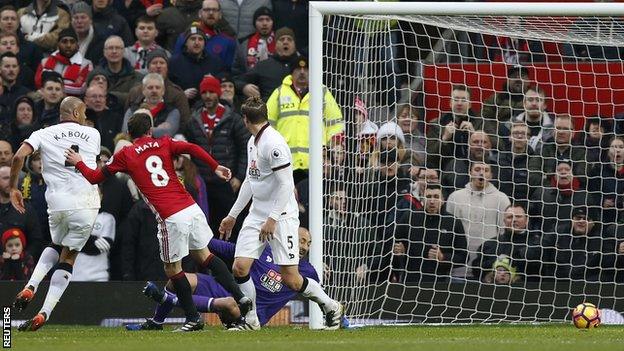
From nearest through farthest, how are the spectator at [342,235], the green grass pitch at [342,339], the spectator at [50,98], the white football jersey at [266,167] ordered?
the green grass pitch at [342,339], the white football jersey at [266,167], the spectator at [342,235], the spectator at [50,98]

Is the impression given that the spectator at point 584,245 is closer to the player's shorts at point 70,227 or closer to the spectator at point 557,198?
the spectator at point 557,198

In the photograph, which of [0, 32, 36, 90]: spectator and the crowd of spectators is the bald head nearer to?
the crowd of spectators

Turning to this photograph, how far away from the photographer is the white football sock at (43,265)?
12359 mm

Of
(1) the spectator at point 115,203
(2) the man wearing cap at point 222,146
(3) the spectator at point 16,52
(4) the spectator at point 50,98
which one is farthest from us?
(3) the spectator at point 16,52

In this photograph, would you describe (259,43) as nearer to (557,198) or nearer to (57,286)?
(557,198)

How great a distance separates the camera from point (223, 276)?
11.8 m

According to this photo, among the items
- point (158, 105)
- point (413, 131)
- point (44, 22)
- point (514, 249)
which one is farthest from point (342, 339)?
point (44, 22)

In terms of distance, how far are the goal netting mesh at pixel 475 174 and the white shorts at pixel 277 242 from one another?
197cm

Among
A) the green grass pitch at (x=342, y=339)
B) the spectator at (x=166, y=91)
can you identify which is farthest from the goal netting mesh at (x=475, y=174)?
the spectator at (x=166, y=91)

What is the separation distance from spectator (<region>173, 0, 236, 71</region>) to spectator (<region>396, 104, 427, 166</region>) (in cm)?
264

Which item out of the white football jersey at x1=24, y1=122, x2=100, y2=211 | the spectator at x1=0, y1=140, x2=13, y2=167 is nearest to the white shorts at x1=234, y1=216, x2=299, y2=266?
the white football jersey at x1=24, y1=122, x2=100, y2=211

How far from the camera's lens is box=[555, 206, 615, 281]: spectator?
1460 cm

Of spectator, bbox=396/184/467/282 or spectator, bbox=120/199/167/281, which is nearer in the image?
spectator, bbox=396/184/467/282

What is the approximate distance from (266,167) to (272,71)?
445 cm
